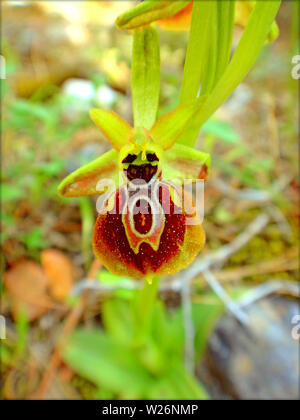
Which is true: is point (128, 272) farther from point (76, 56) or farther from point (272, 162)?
point (76, 56)

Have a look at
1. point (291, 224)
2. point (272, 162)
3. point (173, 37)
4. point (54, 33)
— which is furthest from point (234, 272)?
point (54, 33)

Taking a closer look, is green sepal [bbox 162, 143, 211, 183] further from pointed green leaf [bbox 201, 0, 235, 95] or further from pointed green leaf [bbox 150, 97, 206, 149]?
pointed green leaf [bbox 201, 0, 235, 95]

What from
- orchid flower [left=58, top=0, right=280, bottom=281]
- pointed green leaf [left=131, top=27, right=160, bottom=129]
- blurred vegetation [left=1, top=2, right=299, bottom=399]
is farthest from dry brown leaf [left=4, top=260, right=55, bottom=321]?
pointed green leaf [left=131, top=27, right=160, bottom=129]

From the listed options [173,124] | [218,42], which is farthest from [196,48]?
[173,124]

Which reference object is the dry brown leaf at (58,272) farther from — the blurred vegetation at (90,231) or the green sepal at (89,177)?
the green sepal at (89,177)

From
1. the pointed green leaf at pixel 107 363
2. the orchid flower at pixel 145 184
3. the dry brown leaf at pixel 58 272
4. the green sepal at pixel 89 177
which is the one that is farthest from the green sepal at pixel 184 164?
Result: the dry brown leaf at pixel 58 272

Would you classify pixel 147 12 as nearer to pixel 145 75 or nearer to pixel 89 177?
pixel 145 75

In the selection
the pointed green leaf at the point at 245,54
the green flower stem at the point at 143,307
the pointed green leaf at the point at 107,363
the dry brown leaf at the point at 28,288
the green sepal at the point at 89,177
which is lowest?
the pointed green leaf at the point at 107,363
